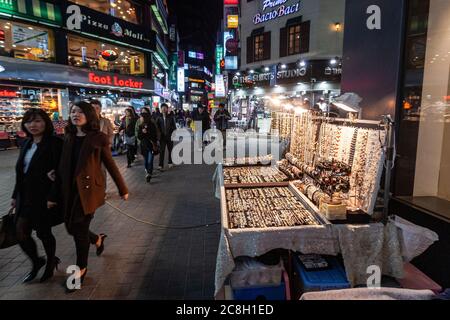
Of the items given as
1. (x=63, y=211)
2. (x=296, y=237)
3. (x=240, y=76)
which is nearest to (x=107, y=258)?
(x=63, y=211)

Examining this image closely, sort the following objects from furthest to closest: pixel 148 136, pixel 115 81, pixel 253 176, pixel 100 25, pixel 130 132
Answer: pixel 115 81 < pixel 100 25 < pixel 130 132 < pixel 148 136 < pixel 253 176

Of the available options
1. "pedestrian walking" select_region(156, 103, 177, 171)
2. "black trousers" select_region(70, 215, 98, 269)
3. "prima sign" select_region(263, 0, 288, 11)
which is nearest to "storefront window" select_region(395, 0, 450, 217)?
"black trousers" select_region(70, 215, 98, 269)

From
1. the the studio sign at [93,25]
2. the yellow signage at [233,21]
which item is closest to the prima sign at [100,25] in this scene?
Answer: the the studio sign at [93,25]

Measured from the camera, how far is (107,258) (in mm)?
4465

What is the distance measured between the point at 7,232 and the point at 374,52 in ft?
18.9

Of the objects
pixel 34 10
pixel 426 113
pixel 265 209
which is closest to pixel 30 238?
pixel 265 209

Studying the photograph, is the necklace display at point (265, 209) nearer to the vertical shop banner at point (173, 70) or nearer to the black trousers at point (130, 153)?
the black trousers at point (130, 153)

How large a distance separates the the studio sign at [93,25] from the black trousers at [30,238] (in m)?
18.1

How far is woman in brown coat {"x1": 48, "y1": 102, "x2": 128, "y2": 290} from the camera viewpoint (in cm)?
352

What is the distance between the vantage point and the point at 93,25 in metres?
19.6

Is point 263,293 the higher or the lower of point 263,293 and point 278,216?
the lower

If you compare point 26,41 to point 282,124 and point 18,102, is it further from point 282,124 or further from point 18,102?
point 282,124

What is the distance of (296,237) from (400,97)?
282 centimetres

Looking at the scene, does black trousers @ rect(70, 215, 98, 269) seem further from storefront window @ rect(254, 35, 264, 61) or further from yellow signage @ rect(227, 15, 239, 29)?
yellow signage @ rect(227, 15, 239, 29)
